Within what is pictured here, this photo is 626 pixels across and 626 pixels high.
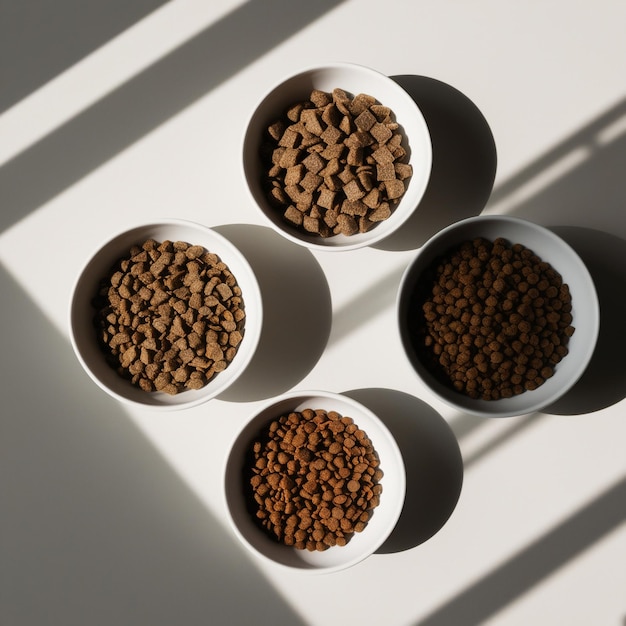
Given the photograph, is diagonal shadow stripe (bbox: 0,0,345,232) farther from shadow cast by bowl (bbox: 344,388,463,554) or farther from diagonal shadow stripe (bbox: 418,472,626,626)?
diagonal shadow stripe (bbox: 418,472,626,626)

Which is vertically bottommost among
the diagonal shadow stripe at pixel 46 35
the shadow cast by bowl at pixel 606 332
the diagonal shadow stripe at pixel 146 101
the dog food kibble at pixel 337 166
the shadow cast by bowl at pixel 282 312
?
the shadow cast by bowl at pixel 606 332

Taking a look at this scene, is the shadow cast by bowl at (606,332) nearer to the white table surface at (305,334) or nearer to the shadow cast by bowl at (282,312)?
the white table surface at (305,334)

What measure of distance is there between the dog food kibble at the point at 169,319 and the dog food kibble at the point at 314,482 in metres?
0.17

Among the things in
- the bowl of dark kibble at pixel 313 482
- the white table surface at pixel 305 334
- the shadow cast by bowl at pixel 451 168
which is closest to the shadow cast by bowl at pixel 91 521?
the white table surface at pixel 305 334

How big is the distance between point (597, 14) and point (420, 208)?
1.62 ft

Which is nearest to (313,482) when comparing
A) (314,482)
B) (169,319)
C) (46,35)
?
(314,482)

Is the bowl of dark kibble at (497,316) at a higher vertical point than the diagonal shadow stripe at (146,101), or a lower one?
lower

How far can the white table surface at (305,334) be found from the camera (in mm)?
1087

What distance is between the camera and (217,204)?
1109 mm

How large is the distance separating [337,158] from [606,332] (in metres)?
0.58

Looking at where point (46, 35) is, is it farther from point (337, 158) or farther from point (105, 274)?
point (337, 158)

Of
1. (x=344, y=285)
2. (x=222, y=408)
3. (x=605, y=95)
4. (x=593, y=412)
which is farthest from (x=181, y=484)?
(x=605, y=95)

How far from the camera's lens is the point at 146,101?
1.13 metres

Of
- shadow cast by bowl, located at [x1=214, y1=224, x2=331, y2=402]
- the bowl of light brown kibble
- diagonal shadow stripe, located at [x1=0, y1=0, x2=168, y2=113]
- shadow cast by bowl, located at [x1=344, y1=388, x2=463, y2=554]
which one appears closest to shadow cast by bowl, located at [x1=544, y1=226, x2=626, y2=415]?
shadow cast by bowl, located at [x1=344, y1=388, x2=463, y2=554]
